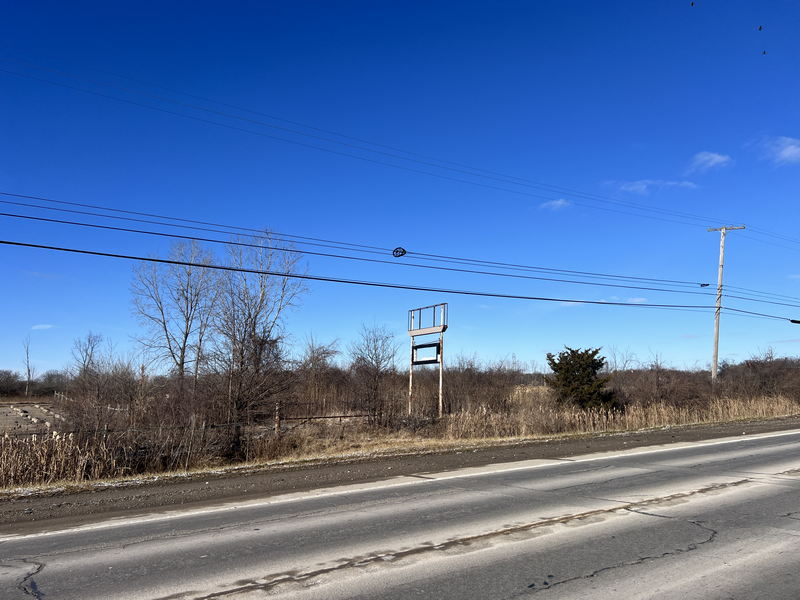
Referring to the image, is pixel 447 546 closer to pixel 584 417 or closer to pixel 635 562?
pixel 635 562

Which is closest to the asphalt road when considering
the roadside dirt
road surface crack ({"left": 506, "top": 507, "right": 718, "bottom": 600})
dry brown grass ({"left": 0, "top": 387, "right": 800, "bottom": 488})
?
road surface crack ({"left": 506, "top": 507, "right": 718, "bottom": 600})

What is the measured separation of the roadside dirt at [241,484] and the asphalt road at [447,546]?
755mm

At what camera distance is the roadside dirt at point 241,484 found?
821 cm

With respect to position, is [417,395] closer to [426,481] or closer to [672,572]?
[426,481]

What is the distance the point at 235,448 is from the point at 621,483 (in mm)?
10621

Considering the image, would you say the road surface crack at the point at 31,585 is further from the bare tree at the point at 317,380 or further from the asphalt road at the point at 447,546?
the bare tree at the point at 317,380

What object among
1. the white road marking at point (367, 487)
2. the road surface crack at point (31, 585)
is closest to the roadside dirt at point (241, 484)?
the white road marking at point (367, 487)

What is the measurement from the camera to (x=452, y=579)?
199 inches

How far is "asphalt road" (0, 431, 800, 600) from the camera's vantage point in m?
4.89

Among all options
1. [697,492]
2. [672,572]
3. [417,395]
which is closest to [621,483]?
[697,492]

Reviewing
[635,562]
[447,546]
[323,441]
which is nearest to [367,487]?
[447,546]

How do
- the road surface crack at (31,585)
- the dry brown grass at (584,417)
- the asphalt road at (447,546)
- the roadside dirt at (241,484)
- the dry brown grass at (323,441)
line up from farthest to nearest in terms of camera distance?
the dry brown grass at (584,417) → the dry brown grass at (323,441) → the roadside dirt at (241,484) → the asphalt road at (447,546) → the road surface crack at (31,585)

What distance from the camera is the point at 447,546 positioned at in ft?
20.1

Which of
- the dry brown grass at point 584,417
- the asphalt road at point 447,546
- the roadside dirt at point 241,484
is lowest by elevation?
the dry brown grass at point 584,417
